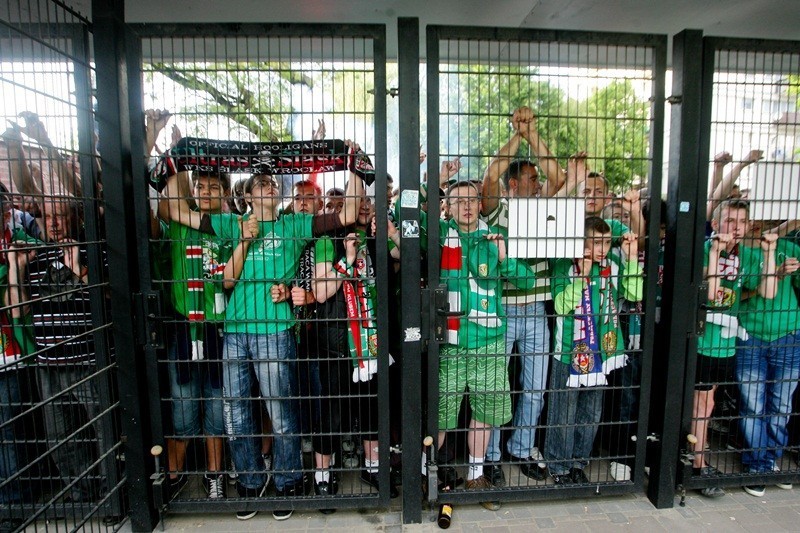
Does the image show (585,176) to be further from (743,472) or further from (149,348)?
(149,348)

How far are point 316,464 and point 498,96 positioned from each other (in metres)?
2.37

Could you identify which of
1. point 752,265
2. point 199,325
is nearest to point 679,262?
point 752,265

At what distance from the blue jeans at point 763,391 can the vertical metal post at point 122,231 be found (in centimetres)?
353

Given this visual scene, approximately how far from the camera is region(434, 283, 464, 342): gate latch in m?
2.47

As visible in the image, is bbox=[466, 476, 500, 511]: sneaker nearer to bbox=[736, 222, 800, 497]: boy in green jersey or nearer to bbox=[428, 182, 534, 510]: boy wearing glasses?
bbox=[428, 182, 534, 510]: boy wearing glasses

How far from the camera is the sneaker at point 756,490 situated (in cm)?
278

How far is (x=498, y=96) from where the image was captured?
2463 millimetres

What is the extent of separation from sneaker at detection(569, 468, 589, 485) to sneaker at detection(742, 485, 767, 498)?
0.97 meters

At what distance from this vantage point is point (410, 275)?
8.16 feet

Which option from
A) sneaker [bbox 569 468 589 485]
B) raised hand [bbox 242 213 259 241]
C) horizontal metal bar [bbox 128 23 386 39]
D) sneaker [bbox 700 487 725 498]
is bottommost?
sneaker [bbox 700 487 725 498]

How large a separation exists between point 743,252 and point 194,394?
11.1ft

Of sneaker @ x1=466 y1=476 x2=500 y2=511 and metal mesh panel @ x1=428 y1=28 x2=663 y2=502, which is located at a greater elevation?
metal mesh panel @ x1=428 y1=28 x2=663 y2=502

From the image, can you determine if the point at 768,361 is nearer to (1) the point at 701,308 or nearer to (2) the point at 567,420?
(1) the point at 701,308

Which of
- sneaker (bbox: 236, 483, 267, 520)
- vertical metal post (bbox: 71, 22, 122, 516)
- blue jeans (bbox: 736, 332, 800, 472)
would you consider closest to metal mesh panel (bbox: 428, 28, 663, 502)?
blue jeans (bbox: 736, 332, 800, 472)
